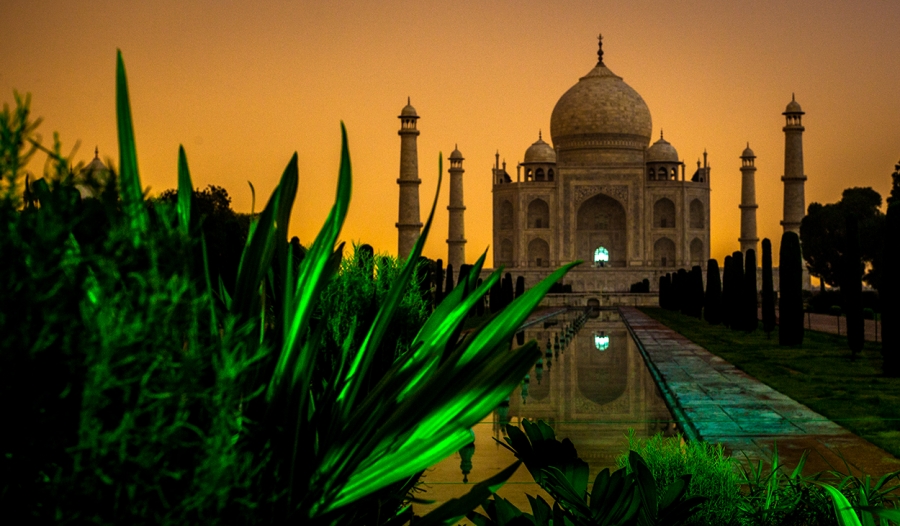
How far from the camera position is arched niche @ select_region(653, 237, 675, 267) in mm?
40156

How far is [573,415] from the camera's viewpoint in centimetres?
648

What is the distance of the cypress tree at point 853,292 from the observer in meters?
10.7

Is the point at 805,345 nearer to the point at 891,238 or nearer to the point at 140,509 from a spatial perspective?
the point at 891,238

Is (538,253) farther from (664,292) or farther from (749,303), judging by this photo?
(749,303)

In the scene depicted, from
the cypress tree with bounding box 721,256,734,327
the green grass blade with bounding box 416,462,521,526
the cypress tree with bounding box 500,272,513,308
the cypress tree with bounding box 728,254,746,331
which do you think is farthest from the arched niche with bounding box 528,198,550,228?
the green grass blade with bounding box 416,462,521,526

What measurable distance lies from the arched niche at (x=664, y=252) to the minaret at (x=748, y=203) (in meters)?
Result: 2.85

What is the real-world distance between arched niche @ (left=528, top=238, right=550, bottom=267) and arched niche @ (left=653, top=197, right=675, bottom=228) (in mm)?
4825

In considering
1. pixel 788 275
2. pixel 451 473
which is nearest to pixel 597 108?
pixel 788 275

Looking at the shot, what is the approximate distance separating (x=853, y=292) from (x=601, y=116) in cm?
3021

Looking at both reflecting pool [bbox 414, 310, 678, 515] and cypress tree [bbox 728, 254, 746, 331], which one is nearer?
reflecting pool [bbox 414, 310, 678, 515]

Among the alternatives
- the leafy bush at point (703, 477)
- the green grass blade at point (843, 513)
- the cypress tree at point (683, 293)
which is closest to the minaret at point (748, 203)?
the cypress tree at point (683, 293)

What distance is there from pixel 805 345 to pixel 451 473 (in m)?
9.86

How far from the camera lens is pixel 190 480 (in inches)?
38.5

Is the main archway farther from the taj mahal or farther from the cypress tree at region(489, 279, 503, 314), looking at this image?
the cypress tree at region(489, 279, 503, 314)
